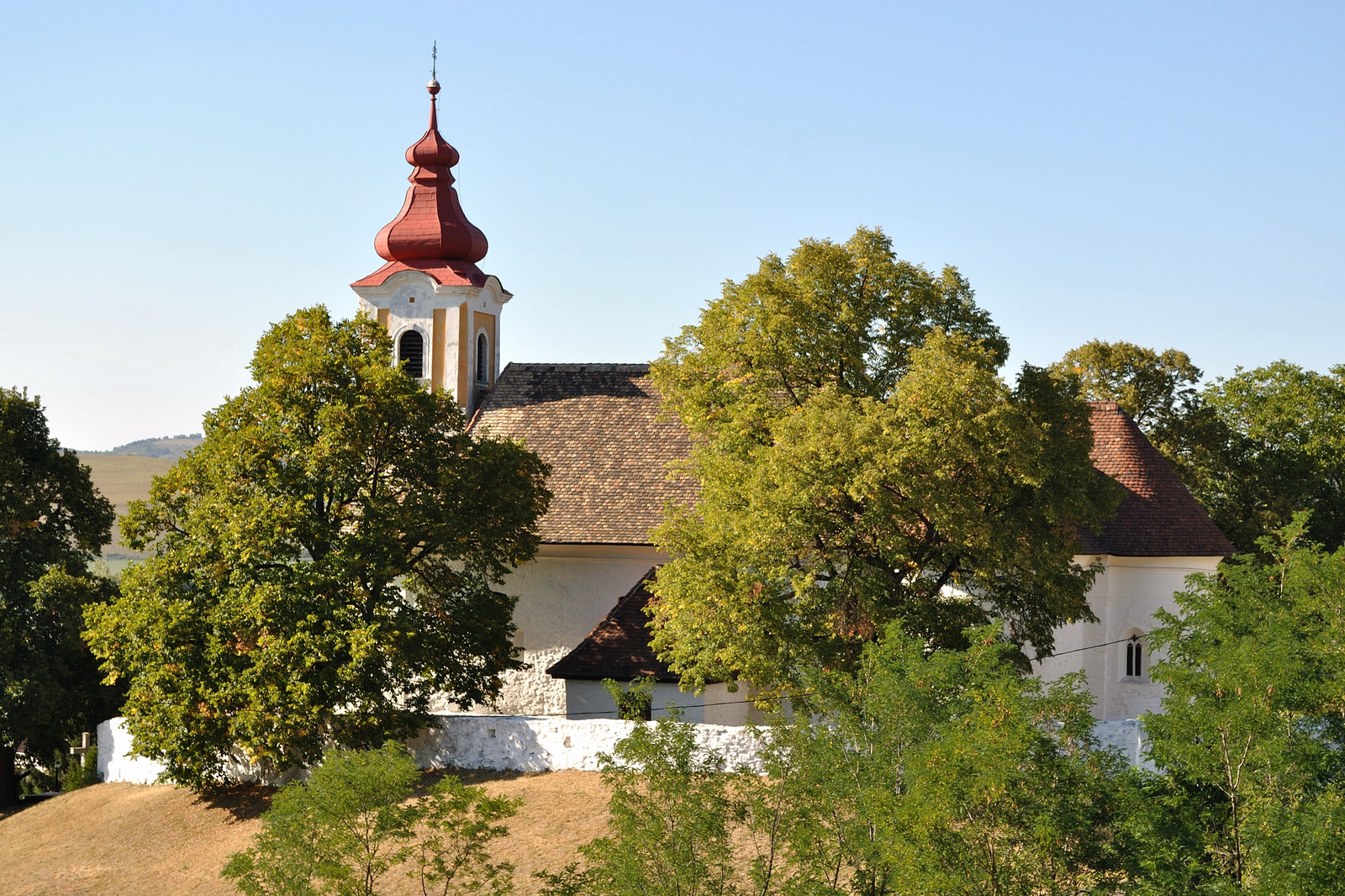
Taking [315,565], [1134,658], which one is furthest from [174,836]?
[1134,658]

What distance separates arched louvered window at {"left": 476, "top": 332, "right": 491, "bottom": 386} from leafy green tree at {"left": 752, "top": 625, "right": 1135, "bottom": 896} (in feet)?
84.4

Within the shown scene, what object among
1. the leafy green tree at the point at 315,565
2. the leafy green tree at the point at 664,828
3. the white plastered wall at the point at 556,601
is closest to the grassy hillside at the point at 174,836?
the leafy green tree at the point at 315,565

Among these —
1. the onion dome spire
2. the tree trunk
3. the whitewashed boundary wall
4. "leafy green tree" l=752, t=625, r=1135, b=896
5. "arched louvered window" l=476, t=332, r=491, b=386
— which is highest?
the onion dome spire

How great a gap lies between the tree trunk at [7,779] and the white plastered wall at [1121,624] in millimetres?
28179

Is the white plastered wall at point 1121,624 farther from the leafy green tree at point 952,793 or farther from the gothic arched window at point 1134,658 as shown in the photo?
the leafy green tree at point 952,793

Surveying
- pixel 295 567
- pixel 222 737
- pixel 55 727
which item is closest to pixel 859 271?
pixel 295 567

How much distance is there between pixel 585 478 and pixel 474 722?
362 inches

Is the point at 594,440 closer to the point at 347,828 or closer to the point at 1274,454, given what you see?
the point at 347,828

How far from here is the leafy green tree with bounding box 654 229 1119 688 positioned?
2797 cm

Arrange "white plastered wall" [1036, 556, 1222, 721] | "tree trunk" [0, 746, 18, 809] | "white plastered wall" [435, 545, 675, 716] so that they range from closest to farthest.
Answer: "white plastered wall" [1036, 556, 1222, 721]
"white plastered wall" [435, 545, 675, 716]
"tree trunk" [0, 746, 18, 809]

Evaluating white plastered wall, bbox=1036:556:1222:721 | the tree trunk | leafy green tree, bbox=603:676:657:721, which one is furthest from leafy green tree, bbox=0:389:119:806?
white plastered wall, bbox=1036:556:1222:721

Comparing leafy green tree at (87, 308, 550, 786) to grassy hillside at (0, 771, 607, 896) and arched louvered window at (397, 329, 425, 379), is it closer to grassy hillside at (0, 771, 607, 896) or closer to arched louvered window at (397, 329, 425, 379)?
grassy hillside at (0, 771, 607, 896)

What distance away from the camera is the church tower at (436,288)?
4503cm

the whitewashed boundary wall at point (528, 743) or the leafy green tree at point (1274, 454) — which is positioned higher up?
the leafy green tree at point (1274, 454)
